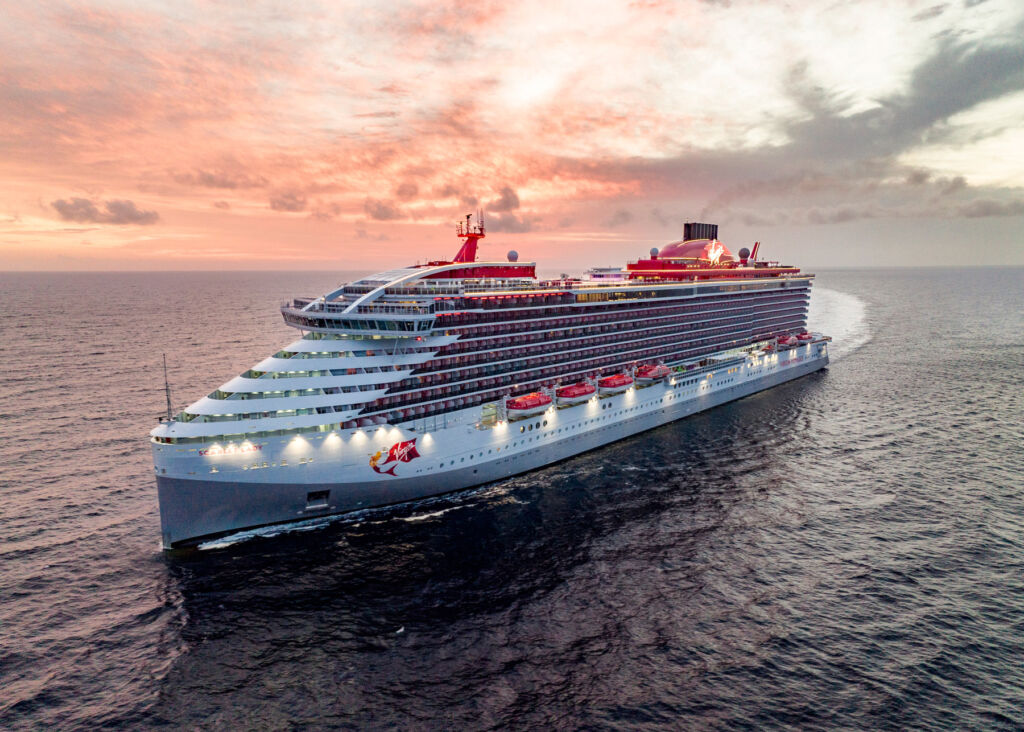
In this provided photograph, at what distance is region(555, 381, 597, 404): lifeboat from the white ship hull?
0.79 meters

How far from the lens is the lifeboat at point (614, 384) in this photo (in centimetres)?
5653

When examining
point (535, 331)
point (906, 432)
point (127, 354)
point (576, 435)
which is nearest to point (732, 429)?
point (906, 432)

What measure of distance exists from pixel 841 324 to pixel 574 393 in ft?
421

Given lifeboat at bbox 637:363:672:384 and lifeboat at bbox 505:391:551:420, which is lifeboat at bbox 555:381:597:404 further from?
lifeboat at bbox 637:363:672:384

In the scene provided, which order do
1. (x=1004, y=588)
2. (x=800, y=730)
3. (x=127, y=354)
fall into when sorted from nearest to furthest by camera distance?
(x=800, y=730) < (x=1004, y=588) < (x=127, y=354)

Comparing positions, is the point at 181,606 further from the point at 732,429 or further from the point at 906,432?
the point at 906,432

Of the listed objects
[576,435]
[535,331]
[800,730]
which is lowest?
[800,730]

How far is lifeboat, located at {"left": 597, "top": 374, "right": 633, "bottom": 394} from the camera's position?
185 ft

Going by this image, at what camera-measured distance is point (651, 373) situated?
60688 millimetres

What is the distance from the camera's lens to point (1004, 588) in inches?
1284

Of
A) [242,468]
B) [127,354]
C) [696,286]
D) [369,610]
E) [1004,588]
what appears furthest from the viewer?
[127,354]

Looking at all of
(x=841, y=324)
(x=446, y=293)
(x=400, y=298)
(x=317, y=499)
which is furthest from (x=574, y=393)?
(x=841, y=324)

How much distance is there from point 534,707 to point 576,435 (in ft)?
103

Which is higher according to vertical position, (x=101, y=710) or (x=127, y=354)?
(x=127, y=354)
